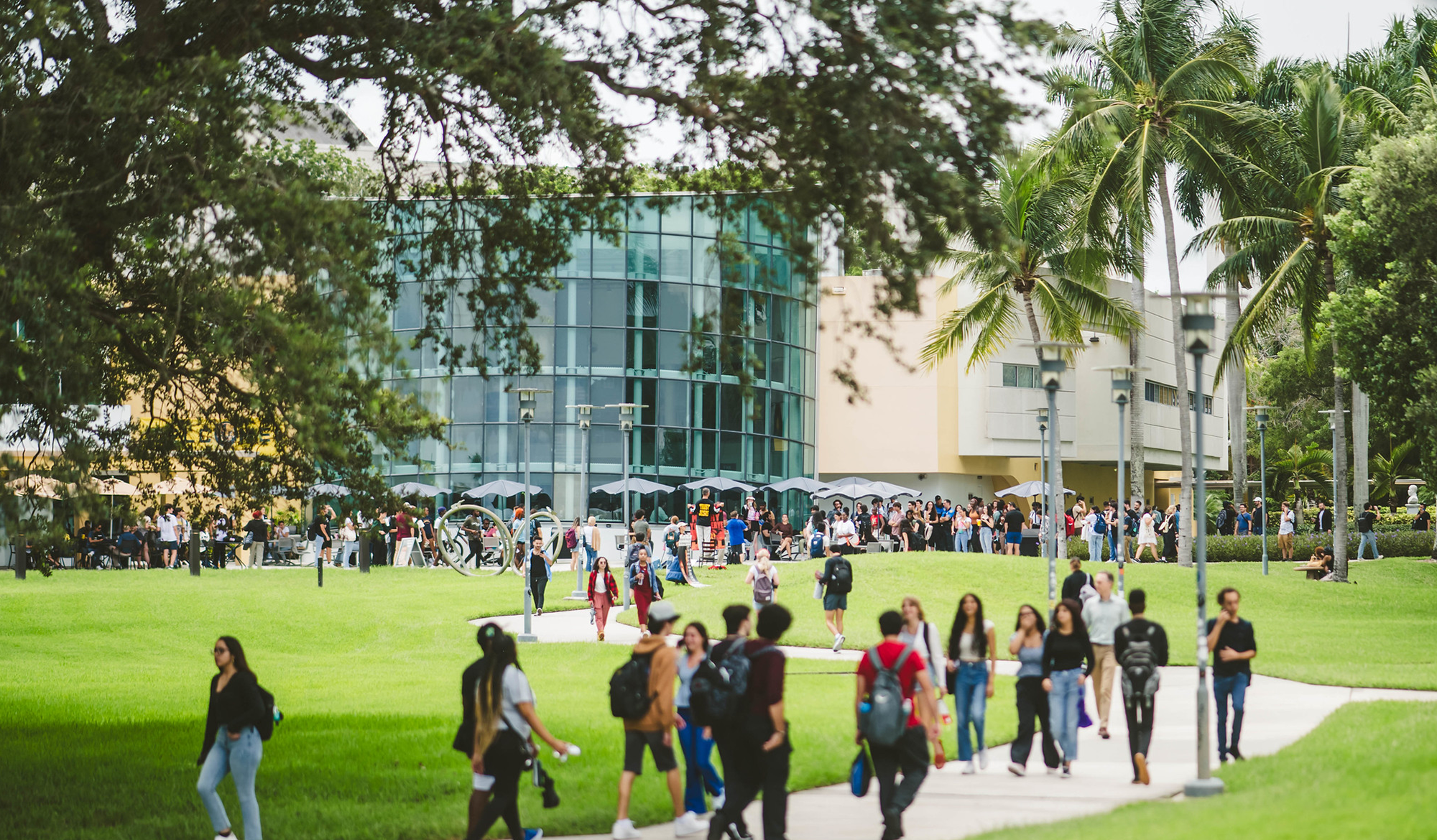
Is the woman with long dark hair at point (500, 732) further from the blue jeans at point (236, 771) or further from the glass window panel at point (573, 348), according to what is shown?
the glass window panel at point (573, 348)

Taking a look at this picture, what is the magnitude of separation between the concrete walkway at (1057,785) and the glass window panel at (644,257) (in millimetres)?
33545

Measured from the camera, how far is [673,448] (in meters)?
48.8

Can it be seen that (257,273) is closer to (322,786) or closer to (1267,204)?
(322,786)

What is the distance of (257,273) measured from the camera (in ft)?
33.9

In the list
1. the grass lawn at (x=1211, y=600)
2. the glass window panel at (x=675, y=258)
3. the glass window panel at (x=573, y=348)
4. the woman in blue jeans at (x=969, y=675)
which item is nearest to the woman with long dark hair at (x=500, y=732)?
the woman in blue jeans at (x=969, y=675)

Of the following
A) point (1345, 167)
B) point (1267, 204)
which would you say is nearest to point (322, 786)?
point (1345, 167)

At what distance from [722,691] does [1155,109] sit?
30530mm

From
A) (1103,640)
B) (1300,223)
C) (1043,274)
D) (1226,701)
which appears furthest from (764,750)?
(1043,274)

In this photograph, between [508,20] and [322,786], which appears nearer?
[508,20]

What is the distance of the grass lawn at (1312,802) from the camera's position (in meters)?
8.09

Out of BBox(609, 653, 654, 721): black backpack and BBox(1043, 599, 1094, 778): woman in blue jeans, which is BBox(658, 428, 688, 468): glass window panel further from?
BBox(609, 653, 654, 721): black backpack

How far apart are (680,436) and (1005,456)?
1458cm

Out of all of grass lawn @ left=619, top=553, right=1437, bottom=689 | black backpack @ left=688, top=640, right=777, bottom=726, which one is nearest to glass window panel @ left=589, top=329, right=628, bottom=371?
grass lawn @ left=619, top=553, right=1437, bottom=689

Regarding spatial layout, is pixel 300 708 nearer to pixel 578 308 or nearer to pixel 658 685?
pixel 658 685
